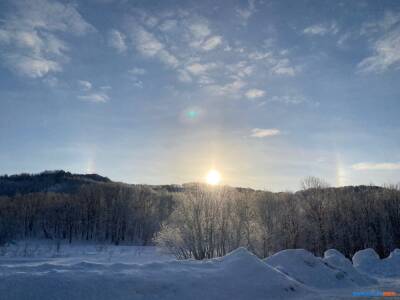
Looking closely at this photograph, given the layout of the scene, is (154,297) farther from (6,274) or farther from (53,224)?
(53,224)

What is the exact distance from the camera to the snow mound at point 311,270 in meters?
18.0

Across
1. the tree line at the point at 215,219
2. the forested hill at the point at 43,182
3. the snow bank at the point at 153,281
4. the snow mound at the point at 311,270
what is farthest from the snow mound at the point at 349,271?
the forested hill at the point at 43,182

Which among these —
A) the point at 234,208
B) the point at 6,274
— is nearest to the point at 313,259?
the point at 6,274

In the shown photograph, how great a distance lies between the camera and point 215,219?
39.8 m

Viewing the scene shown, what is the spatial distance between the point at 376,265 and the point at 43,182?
14393cm

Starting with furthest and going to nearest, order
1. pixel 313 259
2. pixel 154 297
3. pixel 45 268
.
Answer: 1. pixel 313 259
2. pixel 45 268
3. pixel 154 297

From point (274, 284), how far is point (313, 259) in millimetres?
5562

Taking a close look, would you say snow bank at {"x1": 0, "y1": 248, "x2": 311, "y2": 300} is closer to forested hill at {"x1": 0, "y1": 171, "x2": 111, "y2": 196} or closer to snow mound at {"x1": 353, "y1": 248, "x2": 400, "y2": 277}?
snow mound at {"x1": 353, "y1": 248, "x2": 400, "y2": 277}

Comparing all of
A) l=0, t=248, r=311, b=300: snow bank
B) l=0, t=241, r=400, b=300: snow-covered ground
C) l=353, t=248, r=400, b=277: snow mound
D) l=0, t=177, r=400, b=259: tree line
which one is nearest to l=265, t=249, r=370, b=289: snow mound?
l=0, t=241, r=400, b=300: snow-covered ground

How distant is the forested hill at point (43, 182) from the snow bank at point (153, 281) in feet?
407

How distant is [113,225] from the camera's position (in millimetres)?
72688

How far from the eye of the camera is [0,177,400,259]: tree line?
3931cm

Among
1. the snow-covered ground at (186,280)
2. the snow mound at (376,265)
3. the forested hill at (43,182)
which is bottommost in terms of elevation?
the snow mound at (376,265)

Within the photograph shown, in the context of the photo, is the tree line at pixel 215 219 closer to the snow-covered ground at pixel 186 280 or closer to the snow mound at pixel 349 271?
the snow mound at pixel 349 271
